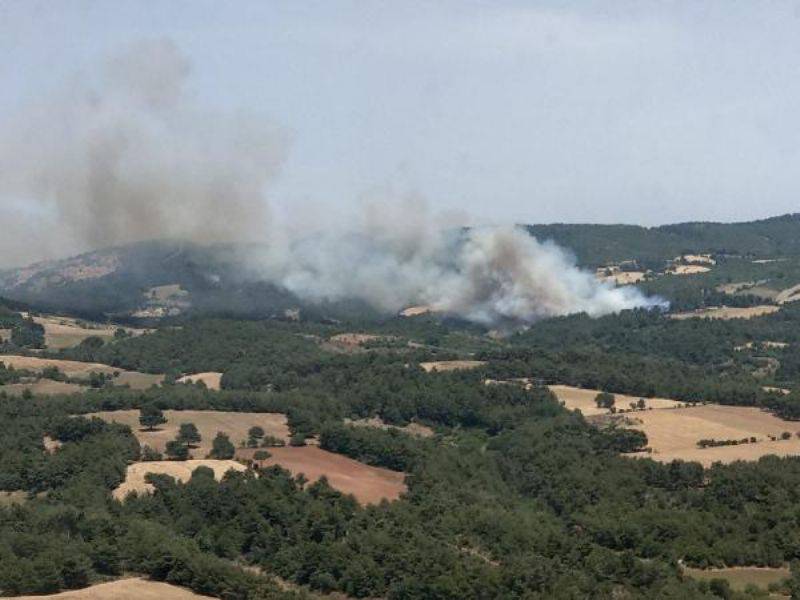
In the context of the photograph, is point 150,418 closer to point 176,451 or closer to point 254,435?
point 254,435

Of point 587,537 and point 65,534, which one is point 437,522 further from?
point 65,534

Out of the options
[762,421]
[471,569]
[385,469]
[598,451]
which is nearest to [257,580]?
[471,569]

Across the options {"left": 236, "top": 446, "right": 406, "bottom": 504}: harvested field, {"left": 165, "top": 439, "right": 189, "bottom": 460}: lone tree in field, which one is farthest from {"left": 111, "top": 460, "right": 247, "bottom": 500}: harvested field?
{"left": 236, "top": 446, "right": 406, "bottom": 504}: harvested field

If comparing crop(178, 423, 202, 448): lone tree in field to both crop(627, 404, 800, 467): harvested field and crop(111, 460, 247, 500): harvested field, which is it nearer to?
crop(111, 460, 247, 500): harvested field

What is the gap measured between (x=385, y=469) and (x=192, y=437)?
2082 cm

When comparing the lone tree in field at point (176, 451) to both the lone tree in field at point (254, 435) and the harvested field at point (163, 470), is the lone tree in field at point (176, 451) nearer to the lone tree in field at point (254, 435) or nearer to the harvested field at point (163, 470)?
the harvested field at point (163, 470)

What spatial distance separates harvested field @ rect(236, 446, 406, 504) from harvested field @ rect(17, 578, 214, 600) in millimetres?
36450

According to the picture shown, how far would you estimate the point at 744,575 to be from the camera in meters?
127

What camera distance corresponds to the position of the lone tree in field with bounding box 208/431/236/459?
168m

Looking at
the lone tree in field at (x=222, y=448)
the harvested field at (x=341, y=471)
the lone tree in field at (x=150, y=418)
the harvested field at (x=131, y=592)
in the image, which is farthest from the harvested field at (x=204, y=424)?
the harvested field at (x=131, y=592)

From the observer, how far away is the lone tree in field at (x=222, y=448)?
168 metres

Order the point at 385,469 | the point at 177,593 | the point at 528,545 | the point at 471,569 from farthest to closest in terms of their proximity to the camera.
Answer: the point at 385,469
the point at 528,545
the point at 471,569
the point at 177,593

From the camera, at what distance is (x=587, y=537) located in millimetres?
138250

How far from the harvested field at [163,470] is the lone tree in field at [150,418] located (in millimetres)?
19872
